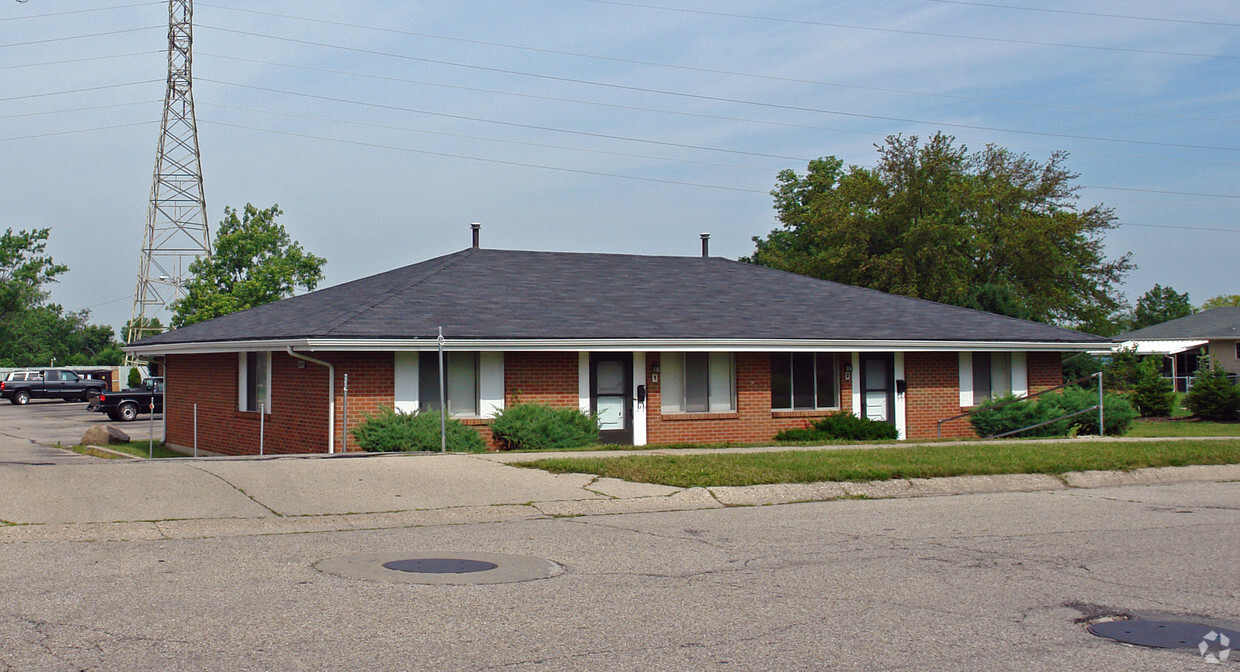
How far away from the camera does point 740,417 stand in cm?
2211

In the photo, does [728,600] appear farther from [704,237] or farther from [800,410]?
[704,237]

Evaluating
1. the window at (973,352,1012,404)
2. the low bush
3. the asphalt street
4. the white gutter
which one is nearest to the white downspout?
the white gutter

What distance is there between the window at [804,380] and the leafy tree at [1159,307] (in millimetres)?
91906

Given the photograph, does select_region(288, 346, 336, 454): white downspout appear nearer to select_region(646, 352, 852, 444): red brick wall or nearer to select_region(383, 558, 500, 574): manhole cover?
select_region(646, 352, 852, 444): red brick wall

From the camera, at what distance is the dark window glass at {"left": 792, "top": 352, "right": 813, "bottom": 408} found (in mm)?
22922

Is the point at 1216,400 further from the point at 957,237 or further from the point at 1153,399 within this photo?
the point at 957,237

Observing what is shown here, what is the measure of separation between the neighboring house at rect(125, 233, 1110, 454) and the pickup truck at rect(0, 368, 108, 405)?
33.6 metres

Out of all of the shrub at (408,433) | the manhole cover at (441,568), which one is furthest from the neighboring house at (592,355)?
the manhole cover at (441,568)

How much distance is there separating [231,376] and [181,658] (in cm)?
1732

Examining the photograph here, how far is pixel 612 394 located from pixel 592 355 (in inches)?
34.7

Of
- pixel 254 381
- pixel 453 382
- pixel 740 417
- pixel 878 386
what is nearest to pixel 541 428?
pixel 453 382

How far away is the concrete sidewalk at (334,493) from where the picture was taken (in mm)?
10031

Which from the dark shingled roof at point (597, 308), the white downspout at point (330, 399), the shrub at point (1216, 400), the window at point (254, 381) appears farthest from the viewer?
the shrub at point (1216, 400)

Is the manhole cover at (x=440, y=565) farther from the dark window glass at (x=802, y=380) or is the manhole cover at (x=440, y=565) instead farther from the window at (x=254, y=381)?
the dark window glass at (x=802, y=380)
